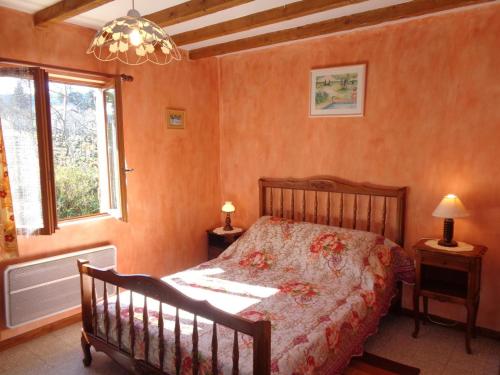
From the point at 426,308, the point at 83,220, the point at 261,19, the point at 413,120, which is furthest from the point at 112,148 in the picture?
the point at 426,308

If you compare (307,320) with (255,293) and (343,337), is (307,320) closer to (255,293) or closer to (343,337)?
(343,337)

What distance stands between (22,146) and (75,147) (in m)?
0.61

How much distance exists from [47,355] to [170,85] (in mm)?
2502

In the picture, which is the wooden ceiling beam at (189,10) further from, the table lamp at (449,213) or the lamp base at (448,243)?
the lamp base at (448,243)

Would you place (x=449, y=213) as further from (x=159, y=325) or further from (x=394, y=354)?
(x=159, y=325)

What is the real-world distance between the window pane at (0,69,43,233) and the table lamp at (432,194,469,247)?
2.91m

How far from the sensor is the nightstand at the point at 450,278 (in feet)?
8.64

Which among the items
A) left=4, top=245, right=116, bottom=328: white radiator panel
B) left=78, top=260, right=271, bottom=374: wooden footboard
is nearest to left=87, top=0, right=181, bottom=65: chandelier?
left=78, top=260, right=271, bottom=374: wooden footboard

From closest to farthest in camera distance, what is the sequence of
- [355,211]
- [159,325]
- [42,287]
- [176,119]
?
[159,325] < [42,287] < [355,211] < [176,119]

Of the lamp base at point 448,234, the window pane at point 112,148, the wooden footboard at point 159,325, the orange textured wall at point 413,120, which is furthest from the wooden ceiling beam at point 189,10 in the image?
the lamp base at point 448,234

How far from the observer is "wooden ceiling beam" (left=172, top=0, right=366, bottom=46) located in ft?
8.14

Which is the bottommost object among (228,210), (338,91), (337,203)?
(228,210)

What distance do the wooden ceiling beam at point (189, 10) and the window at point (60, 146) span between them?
682 millimetres

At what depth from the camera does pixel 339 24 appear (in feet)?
9.94
